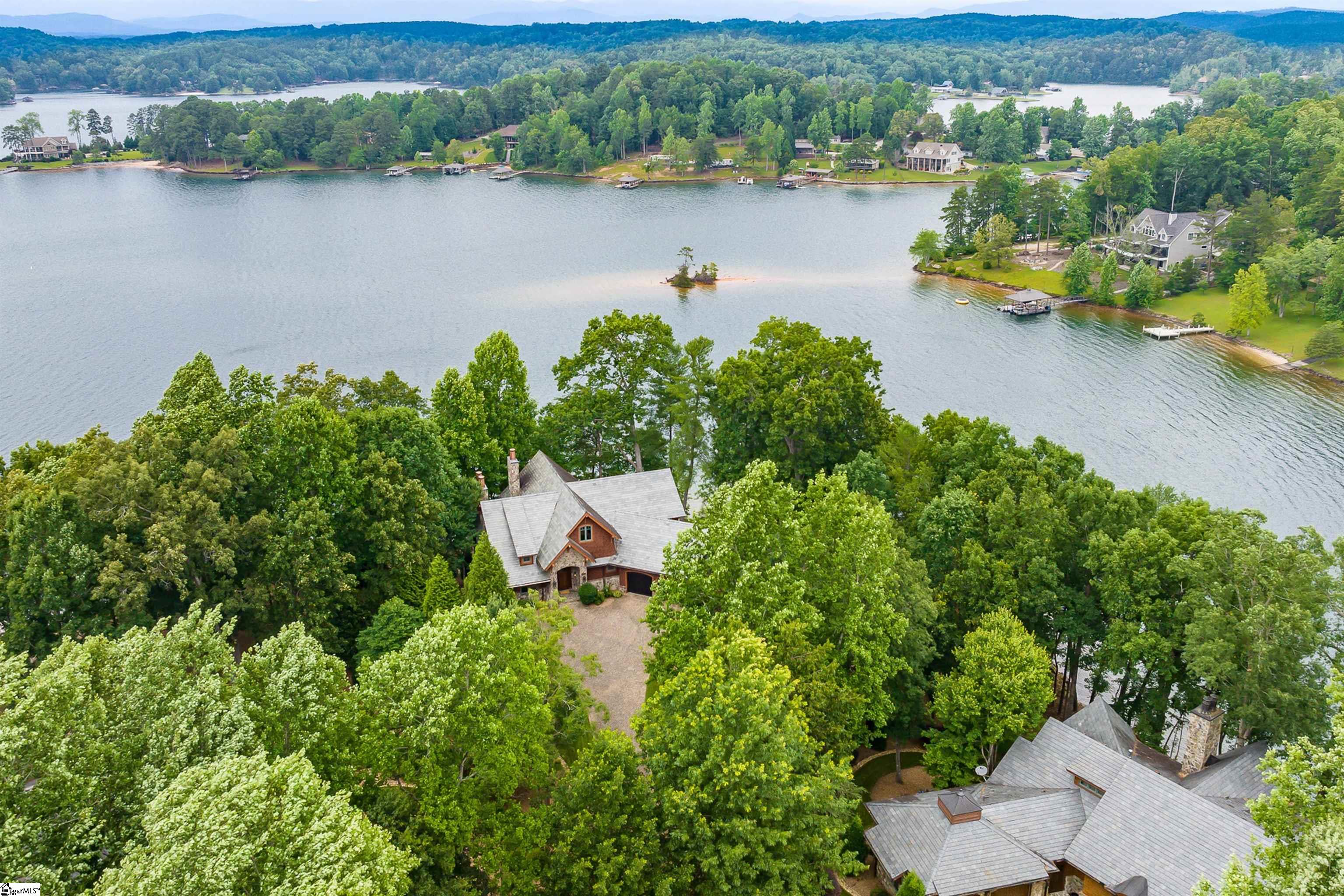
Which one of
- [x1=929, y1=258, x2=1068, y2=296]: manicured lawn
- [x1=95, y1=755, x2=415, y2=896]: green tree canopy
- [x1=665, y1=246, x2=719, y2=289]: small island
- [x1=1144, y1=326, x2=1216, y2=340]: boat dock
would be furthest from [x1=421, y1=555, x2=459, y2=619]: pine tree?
[x1=929, y1=258, x2=1068, y2=296]: manicured lawn

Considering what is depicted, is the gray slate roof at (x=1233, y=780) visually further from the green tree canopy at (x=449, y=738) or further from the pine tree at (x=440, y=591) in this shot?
the pine tree at (x=440, y=591)

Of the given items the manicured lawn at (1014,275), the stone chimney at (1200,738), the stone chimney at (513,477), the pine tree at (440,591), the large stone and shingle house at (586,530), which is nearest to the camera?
the stone chimney at (1200,738)

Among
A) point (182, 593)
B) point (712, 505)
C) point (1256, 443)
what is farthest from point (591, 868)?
point (1256, 443)

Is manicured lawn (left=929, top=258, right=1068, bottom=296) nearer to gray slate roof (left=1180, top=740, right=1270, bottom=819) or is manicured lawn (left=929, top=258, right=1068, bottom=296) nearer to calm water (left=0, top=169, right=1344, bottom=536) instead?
calm water (left=0, top=169, right=1344, bottom=536)

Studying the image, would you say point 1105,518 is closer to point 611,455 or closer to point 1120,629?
point 1120,629

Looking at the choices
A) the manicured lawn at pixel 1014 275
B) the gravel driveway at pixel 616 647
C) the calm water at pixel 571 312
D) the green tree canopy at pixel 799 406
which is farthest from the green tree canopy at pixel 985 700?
the manicured lawn at pixel 1014 275

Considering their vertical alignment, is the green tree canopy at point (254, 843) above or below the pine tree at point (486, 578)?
above
